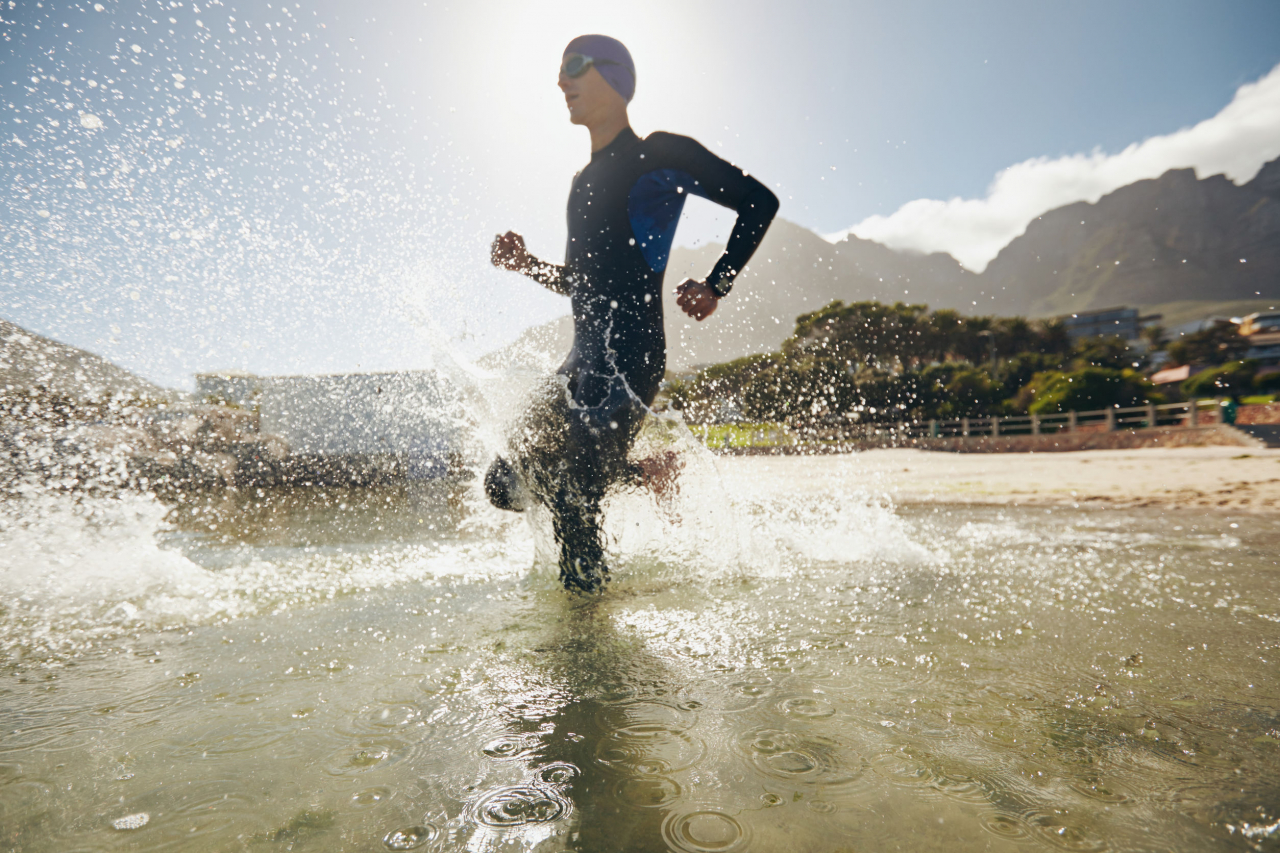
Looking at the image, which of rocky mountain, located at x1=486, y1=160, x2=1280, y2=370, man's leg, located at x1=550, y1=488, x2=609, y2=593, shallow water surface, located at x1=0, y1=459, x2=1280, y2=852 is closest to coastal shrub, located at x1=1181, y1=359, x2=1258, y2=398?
shallow water surface, located at x1=0, y1=459, x2=1280, y2=852

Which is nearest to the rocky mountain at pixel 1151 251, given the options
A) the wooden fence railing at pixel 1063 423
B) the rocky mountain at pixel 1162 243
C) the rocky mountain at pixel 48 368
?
the rocky mountain at pixel 1162 243

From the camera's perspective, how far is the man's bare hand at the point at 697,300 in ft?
7.18

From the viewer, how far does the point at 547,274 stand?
8.41ft

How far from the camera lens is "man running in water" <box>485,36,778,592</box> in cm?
221

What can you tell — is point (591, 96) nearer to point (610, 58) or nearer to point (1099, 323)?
point (610, 58)

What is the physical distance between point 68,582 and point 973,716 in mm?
3432

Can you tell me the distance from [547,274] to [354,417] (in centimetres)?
2420

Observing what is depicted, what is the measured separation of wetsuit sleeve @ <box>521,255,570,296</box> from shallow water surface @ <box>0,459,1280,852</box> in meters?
1.01

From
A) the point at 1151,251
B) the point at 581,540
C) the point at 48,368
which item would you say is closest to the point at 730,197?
the point at 581,540

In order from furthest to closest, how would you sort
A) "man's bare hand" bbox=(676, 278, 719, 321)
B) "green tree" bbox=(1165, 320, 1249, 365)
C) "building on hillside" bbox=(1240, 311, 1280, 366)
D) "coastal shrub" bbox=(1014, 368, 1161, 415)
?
"building on hillside" bbox=(1240, 311, 1280, 366) < "green tree" bbox=(1165, 320, 1249, 365) < "coastal shrub" bbox=(1014, 368, 1161, 415) < "man's bare hand" bbox=(676, 278, 719, 321)

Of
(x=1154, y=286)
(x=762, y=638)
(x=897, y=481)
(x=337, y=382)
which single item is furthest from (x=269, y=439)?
(x=1154, y=286)

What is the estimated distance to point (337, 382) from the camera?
24.3 metres

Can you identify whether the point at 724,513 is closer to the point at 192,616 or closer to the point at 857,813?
the point at 857,813

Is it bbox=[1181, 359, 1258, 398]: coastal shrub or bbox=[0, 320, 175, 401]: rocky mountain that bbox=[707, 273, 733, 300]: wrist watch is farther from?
bbox=[1181, 359, 1258, 398]: coastal shrub
